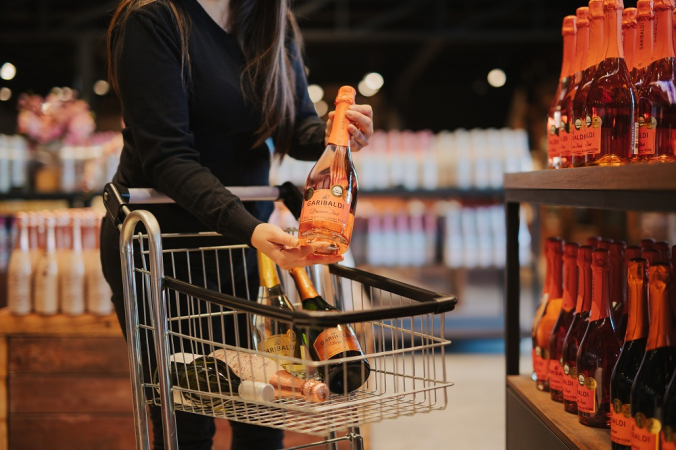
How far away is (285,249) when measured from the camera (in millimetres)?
A: 1179

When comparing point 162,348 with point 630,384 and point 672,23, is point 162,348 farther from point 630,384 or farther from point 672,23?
point 672,23

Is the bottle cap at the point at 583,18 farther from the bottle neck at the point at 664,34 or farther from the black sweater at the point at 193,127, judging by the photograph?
the black sweater at the point at 193,127

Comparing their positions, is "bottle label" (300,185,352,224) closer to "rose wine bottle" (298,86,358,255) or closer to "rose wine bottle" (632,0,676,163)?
"rose wine bottle" (298,86,358,255)

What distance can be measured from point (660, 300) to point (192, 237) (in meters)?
0.94

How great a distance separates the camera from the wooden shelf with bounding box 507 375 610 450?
1.32 m

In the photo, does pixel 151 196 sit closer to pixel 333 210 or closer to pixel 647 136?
pixel 333 210

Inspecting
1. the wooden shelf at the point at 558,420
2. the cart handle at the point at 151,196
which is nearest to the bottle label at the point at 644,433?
the wooden shelf at the point at 558,420

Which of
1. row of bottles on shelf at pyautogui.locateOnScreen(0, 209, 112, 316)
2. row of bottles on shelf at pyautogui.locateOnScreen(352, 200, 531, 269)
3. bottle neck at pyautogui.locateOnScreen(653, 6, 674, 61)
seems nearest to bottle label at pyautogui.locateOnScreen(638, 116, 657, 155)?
bottle neck at pyautogui.locateOnScreen(653, 6, 674, 61)

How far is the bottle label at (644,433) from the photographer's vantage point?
116 cm

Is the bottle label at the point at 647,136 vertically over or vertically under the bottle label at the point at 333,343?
over

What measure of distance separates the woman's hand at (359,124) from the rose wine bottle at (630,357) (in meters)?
0.55

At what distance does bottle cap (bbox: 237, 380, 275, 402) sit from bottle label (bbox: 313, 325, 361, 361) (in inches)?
6.3

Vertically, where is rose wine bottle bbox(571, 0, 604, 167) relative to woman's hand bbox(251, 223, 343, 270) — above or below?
above

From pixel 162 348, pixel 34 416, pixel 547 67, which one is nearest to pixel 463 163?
pixel 34 416
